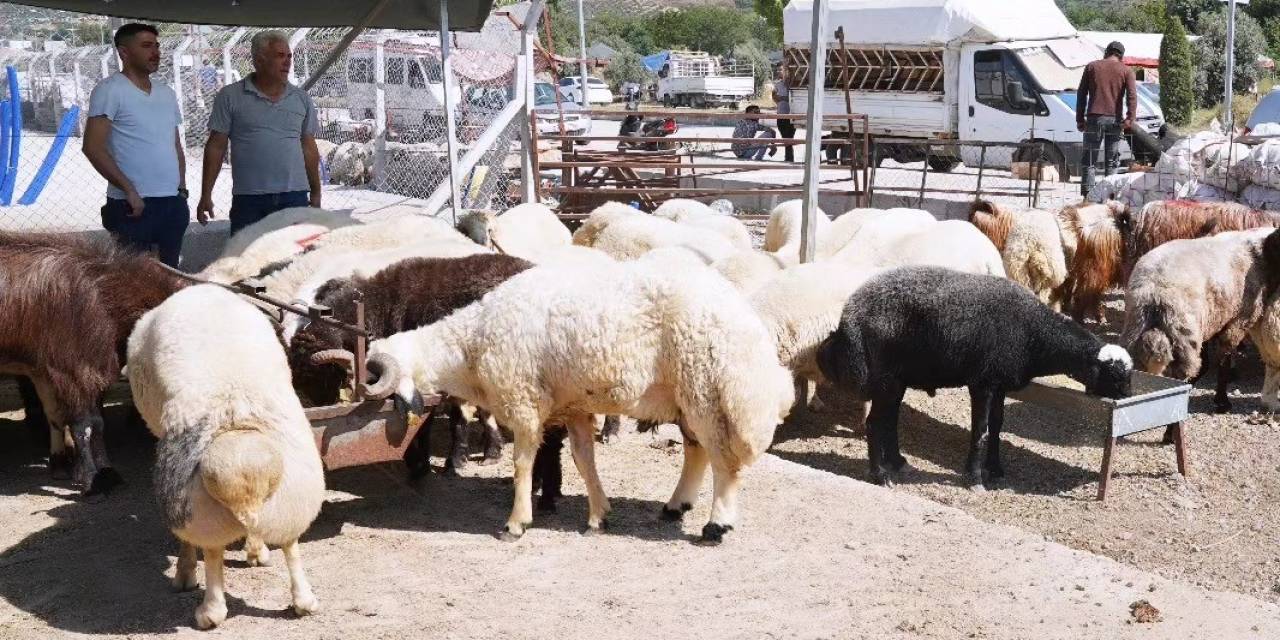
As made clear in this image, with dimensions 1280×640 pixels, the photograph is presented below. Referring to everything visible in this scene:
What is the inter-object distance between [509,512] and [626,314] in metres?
1.30

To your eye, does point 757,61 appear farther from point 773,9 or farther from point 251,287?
point 251,287

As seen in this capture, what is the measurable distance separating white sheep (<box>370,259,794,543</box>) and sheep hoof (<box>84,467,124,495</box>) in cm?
157

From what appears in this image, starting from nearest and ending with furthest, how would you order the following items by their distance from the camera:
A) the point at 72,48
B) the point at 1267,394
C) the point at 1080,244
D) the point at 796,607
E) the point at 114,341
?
the point at 796,607 < the point at 114,341 < the point at 1267,394 < the point at 1080,244 < the point at 72,48

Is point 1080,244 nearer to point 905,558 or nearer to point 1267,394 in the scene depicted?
point 1267,394

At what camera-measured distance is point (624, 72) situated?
69.9 metres

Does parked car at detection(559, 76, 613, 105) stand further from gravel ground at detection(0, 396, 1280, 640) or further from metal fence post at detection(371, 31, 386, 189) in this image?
gravel ground at detection(0, 396, 1280, 640)

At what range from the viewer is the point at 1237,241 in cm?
967

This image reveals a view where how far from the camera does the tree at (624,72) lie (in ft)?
224

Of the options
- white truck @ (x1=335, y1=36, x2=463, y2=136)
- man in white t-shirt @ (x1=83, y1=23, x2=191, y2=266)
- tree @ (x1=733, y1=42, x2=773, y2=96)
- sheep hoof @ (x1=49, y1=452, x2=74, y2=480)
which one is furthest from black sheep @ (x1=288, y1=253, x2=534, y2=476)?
tree @ (x1=733, y1=42, x2=773, y2=96)

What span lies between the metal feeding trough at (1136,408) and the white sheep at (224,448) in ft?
16.2

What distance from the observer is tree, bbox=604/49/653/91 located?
68.2m

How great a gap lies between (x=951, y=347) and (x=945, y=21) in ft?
54.9

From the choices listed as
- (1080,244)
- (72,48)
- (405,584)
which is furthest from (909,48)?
(405,584)

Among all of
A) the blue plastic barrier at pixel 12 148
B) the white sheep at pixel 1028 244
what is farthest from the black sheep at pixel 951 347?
the blue plastic barrier at pixel 12 148
